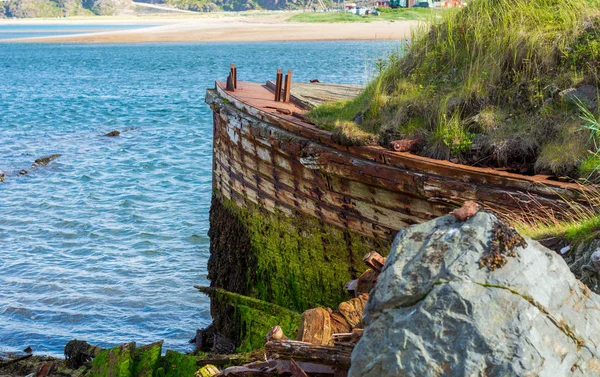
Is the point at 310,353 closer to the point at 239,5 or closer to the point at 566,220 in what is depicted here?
the point at 566,220

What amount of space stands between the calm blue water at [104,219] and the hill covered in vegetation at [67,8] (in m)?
135

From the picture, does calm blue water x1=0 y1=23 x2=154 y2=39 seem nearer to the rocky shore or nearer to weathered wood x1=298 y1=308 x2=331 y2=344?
weathered wood x1=298 y1=308 x2=331 y2=344

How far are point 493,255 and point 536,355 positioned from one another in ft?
1.37

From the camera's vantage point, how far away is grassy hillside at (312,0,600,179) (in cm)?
618

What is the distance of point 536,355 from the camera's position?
110 inches

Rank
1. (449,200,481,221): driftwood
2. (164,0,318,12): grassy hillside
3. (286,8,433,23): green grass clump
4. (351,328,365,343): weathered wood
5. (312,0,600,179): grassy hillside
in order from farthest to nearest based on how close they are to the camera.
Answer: (164,0,318,12): grassy hillside
(286,8,433,23): green grass clump
(312,0,600,179): grassy hillside
(351,328,365,343): weathered wood
(449,200,481,221): driftwood

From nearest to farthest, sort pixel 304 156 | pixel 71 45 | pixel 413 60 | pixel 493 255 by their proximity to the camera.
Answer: pixel 493 255 → pixel 304 156 → pixel 413 60 → pixel 71 45

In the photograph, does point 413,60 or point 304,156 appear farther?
point 413,60

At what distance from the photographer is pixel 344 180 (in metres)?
6.99

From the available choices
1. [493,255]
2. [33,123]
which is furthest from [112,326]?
[33,123]

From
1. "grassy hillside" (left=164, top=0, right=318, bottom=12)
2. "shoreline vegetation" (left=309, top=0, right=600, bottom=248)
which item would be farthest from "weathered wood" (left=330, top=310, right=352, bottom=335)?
"grassy hillside" (left=164, top=0, right=318, bottom=12)

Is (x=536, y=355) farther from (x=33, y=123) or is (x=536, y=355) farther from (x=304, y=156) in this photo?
(x=33, y=123)

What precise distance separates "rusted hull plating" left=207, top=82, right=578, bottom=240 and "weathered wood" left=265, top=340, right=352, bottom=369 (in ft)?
6.92

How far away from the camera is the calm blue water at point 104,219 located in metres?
10.5
